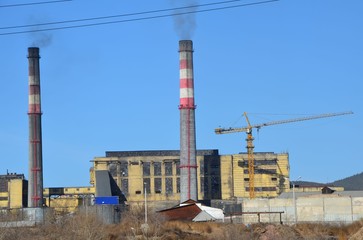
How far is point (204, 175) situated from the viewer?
90688 millimetres

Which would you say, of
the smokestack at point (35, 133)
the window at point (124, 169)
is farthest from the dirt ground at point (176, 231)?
the window at point (124, 169)

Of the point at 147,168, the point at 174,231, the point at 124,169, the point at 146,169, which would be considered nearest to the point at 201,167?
the point at 147,168

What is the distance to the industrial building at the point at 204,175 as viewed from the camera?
90375 mm

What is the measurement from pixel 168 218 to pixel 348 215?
13280mm

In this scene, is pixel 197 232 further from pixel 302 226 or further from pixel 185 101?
pixel 185 101

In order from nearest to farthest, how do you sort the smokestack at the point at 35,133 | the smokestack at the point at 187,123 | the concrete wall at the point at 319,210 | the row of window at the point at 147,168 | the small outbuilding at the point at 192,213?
the concrete wall at the point at 319,210, the small outbuilding at the point at 192,213, the smokestack at the point at 187,123, the smokestack at the point at 35,133, the row of window at the point at 147,168

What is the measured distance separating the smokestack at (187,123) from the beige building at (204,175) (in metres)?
13.5

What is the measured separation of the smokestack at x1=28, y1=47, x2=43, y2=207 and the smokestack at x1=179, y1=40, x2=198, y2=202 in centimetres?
1415

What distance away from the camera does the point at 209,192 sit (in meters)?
90.8

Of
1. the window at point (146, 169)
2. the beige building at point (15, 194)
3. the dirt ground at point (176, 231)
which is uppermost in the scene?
the window at point (146, 169)

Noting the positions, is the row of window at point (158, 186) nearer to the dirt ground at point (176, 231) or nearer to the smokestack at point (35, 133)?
the smokestack at point (35, 133)

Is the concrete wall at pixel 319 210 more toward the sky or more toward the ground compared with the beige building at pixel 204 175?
more toward the ground

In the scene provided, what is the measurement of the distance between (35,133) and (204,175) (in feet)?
67.3

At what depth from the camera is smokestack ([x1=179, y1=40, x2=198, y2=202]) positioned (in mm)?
74938
